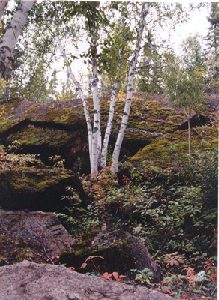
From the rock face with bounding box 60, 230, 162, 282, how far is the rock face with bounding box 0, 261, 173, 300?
325 mm

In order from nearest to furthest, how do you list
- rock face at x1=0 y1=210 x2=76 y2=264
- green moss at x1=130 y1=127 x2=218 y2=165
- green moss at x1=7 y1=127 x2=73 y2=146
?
rock face at x1=0 y1=210 x2=76 y2=264 < green moss at x1=130 y1=127 x2=218 y2=165 < green moss at x1=7 y1=127 x2=73 y2=146

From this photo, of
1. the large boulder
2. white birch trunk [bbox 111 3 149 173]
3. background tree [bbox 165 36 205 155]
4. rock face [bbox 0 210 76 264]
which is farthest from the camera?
white birch trunk [bbox 111 3 149 173]

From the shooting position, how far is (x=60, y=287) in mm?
1696

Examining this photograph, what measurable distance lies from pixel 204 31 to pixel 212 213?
2.84 meters

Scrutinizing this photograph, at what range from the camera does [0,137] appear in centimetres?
622

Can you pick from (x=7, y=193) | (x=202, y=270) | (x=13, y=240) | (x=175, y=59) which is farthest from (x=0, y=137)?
(x=202, y=270)

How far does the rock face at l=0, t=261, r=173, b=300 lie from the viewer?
5.35 ft

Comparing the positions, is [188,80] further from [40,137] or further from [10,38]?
[40,137]

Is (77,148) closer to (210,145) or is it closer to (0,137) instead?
(0,137)

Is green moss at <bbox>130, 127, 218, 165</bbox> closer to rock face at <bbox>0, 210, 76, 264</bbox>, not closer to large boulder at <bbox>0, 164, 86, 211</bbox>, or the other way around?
large boulder at <bbox>0, 164, 86, 211</bbox>

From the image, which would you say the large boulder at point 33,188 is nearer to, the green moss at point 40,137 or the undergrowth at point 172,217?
the undergrowth at point 172,217

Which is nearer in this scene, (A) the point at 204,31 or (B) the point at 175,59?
(A) the point at 204,31

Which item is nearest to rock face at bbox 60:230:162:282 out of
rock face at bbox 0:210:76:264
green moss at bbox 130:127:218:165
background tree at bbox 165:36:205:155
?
rock face at bbox 0:210:76:264

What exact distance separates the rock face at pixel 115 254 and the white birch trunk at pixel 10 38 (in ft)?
7.17
